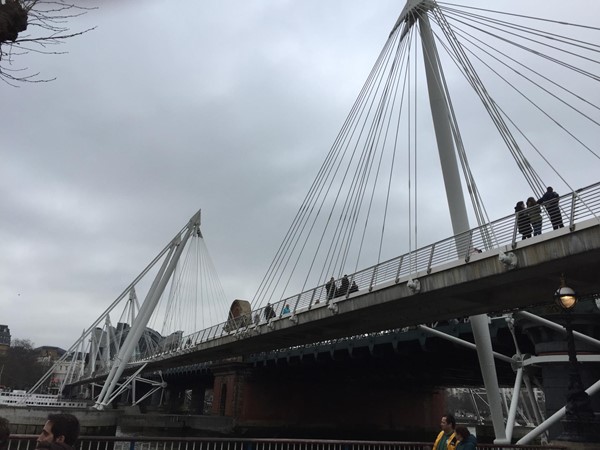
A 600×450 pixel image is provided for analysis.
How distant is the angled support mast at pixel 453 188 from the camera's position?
18141mm

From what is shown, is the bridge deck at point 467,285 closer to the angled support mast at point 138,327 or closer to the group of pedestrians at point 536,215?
the group of pedestrians at point 536,215

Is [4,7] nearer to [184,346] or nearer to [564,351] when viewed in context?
[564,351]

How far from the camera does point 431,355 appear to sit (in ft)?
94.4

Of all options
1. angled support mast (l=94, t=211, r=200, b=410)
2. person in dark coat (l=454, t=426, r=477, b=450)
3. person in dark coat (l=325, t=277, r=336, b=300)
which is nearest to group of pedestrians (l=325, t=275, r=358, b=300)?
person in dark coat (l=325, t=277, r=336, b=300)

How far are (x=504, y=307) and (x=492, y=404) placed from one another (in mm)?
4278

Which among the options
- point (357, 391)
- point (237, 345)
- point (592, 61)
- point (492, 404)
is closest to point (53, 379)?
point (357, 391)

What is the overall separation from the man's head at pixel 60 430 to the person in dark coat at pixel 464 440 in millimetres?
5361

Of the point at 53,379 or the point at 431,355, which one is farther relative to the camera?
the point at 53,379

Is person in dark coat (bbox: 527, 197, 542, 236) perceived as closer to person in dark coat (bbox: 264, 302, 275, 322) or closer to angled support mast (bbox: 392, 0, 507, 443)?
angled support mast (bbox: 392, 0, 507, 443)

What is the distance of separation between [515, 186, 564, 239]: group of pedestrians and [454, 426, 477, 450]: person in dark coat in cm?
812

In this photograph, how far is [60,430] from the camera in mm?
4016

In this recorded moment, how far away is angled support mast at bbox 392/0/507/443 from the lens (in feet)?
59.5

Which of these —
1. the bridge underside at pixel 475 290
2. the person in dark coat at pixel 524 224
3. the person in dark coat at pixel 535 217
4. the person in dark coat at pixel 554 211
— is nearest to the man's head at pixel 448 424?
the bridge underside at pixel 475 290

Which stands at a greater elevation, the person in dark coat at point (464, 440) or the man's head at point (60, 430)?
the man's head at point (60, 430)
